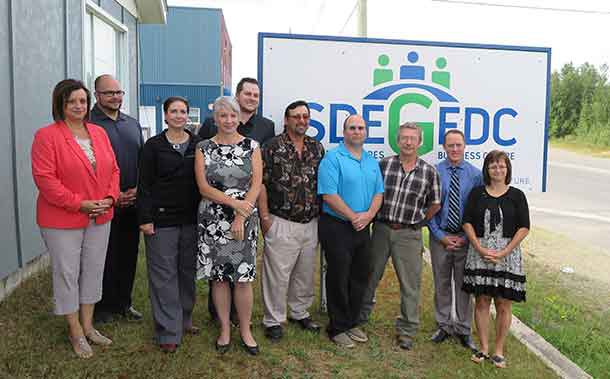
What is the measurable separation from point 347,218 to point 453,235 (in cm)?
84

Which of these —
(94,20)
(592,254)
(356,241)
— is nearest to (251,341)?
(356,241)

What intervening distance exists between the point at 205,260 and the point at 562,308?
153 inches

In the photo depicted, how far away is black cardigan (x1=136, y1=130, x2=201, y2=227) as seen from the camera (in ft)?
11.6

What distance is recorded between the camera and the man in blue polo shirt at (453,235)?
402 cm

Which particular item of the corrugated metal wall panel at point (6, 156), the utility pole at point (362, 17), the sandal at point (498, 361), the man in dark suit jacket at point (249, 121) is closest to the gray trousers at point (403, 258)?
the sandal at point (498, 361)

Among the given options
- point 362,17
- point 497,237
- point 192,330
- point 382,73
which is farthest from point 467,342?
point 362,17

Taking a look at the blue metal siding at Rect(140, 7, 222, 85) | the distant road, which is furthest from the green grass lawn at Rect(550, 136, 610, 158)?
the blue metal siding at Rect(140, 7, 222, 85)

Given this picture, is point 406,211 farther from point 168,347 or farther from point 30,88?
point 30,88

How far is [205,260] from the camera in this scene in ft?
11.8

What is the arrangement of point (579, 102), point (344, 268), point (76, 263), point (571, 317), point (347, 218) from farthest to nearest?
point (579, 102)
point (571, 317)
point (344, 268)
point (347, 218)
point (76, 263)

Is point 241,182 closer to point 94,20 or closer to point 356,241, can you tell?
point 356,241

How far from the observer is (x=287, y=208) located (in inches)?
153

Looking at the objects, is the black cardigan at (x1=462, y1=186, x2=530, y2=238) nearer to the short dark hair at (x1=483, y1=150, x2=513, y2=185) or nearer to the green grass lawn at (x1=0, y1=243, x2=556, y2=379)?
the short dark hair at (x1=483, y1=150, x2=513, y2=185)

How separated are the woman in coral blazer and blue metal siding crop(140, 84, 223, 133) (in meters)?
24.3
